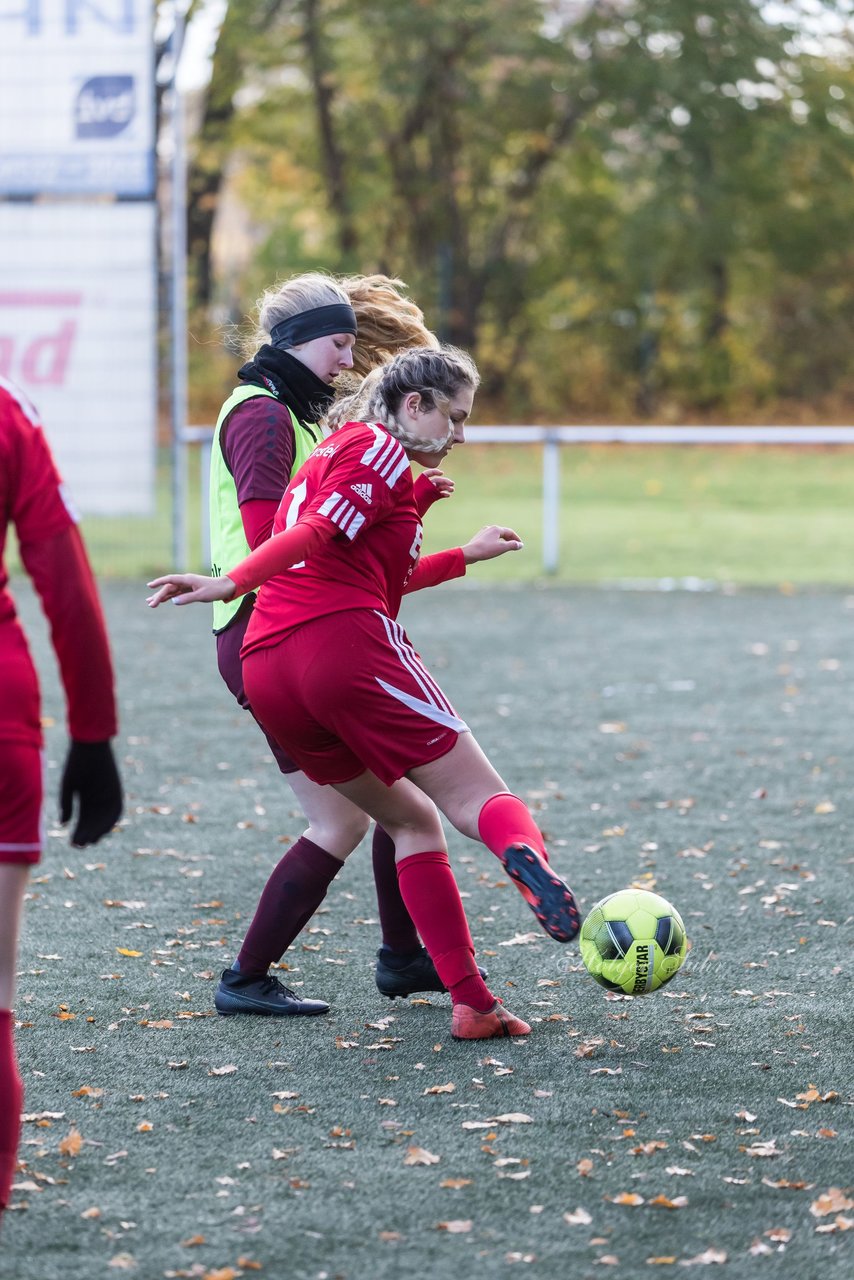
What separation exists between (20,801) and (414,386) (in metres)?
1.55

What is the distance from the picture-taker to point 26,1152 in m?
3.49

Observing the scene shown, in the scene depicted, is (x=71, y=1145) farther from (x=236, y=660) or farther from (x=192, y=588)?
(x=236, y=660)

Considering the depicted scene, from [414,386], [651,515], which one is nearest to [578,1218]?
[414,386]

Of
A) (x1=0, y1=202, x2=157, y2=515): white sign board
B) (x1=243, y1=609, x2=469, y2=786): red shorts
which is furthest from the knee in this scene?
(x1=0, y1=202, x2=157, y2=515): white sign board

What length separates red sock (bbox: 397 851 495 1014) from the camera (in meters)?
4.07

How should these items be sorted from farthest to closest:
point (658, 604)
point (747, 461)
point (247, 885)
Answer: point (747, 461)
point (658, 604)
point (247, 885)

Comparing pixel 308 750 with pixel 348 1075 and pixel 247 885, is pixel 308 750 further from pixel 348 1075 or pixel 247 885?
pixel 247 885

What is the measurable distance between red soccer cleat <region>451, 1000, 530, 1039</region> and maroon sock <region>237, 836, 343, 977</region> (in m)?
0.45

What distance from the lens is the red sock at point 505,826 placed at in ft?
12.7

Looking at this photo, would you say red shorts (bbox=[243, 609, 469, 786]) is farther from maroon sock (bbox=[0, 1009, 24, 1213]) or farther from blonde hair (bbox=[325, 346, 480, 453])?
maroon sock (bbox=[0, 1009, 24, 1213])

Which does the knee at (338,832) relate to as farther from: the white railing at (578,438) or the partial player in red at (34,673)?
the white railing at (578,438)

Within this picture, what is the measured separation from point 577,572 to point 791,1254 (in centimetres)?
1243

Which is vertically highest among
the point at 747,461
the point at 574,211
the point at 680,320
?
the point at 574,211

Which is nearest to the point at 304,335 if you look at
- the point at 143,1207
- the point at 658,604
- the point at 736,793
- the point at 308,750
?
the point at 308,750
